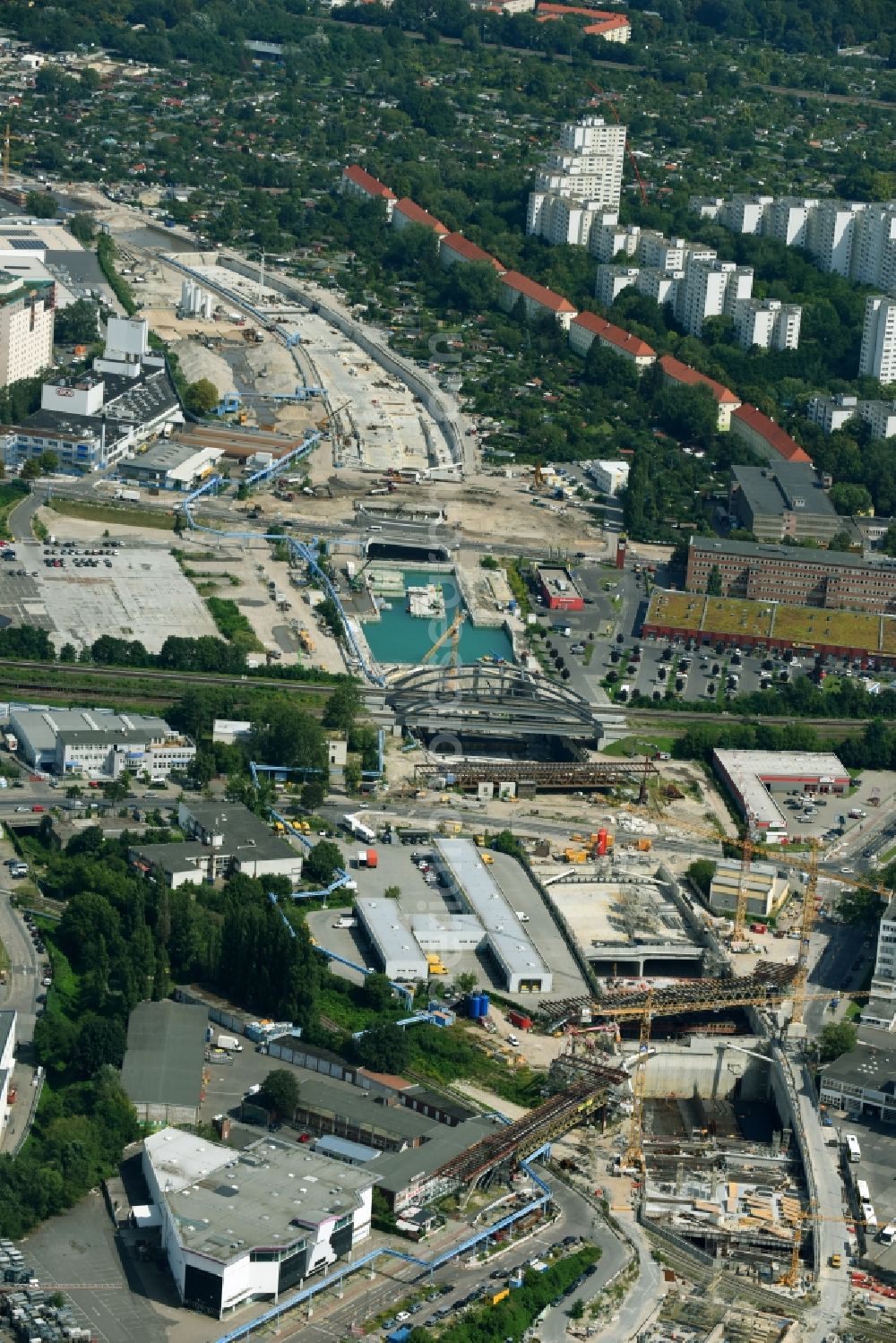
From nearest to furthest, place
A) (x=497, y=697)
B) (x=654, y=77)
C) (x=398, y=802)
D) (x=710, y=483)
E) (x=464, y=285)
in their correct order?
(x=398, y=802) → (x=497, y=697) → (x=710, y=483) → (x=464, y=285) → (x=654, y=77)

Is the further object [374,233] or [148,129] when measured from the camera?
[148,129]

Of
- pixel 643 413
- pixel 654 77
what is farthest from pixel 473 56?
pixel 643 413

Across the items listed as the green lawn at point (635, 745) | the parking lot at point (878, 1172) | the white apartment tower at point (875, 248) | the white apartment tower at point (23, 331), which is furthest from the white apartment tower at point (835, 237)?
the parking lot at point (878, 1172)

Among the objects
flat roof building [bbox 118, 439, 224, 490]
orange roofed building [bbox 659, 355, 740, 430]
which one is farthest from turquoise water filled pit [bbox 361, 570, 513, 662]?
orange roofed building [bbox 659, 355, 740, 430]

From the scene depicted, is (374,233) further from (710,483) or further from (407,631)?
(407,631)

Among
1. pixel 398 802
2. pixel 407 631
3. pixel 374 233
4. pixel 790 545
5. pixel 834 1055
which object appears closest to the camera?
pixel 834 1055

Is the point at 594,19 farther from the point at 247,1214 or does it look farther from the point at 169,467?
the point at 247,1214

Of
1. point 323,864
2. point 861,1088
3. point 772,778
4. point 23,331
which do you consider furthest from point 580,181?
point 861,1088

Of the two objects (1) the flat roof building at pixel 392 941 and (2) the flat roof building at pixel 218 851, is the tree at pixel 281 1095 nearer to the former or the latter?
(1) the flat roof building at pixel 392 941
